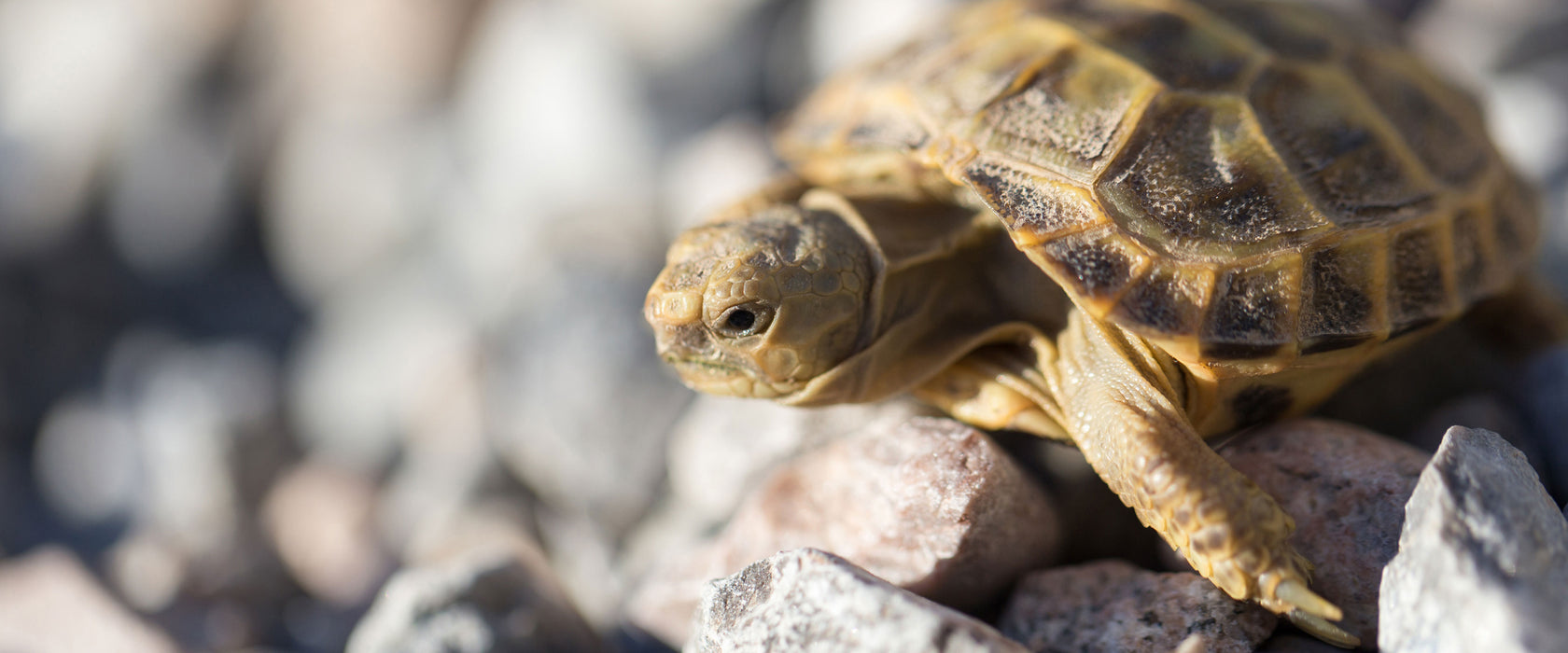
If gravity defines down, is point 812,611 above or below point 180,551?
above

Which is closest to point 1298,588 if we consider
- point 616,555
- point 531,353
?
point 616,555

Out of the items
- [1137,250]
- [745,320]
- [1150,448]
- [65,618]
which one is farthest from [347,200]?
[1150,448]

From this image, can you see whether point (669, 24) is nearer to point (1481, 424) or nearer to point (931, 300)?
point (931, 300)

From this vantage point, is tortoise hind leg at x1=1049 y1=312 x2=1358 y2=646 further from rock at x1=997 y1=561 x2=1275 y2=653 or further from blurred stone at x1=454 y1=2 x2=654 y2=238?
blurred stone at x1=454 y1=2 x2=654 y2=238

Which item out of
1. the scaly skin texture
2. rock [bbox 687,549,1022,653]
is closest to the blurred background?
rock [bbox 687,549,1022,653]

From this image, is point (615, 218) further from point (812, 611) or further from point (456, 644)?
point (812, 611)

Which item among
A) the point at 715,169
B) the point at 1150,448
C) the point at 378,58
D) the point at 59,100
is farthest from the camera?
the point at 59,100

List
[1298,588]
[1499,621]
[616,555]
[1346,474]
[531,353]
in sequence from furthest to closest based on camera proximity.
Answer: [531,353] < [616,555] < [1346,474] < [1298,588] < [1499,621]
